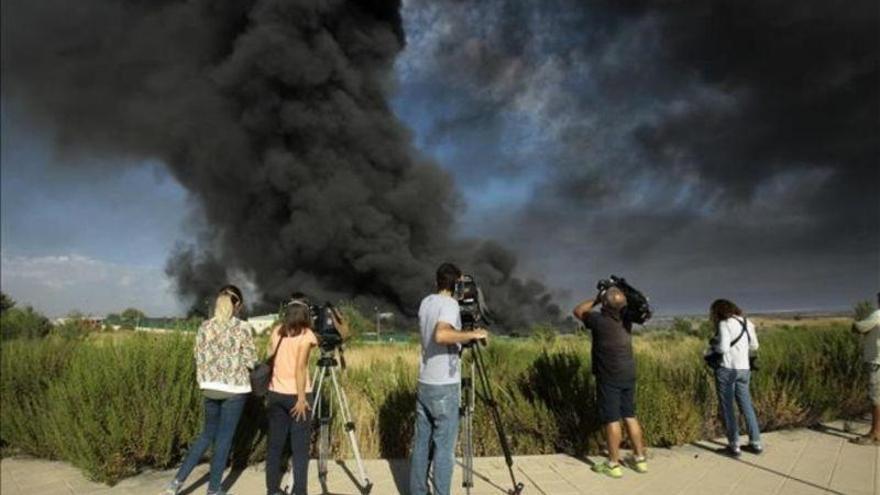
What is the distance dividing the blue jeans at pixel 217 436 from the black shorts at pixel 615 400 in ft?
9.60

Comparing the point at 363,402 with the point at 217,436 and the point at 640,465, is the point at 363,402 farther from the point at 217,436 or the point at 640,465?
the point at 640,465

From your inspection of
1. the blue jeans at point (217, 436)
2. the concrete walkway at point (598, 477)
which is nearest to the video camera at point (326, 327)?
the blue jeans at point (217, 436)

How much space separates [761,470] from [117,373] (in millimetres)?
5857

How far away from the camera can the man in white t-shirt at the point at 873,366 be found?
5.68 metres

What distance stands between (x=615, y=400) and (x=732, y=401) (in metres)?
1.49

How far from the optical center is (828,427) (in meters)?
6.59

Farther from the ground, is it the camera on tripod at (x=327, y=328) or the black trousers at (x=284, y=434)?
the camera on tripod at (x=327, y=328)

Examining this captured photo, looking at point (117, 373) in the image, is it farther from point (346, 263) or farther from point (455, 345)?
point (346, 263)

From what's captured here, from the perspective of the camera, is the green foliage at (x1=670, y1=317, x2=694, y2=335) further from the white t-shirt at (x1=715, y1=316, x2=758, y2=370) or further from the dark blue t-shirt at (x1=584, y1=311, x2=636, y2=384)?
the dark blue t-shirt at (x1=584, y1=311, x2=636, y2=384)

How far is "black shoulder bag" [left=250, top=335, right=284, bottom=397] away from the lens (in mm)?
3971

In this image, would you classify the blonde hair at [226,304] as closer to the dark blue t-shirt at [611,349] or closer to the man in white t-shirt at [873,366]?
the dark blue t-shirt at [611,349]

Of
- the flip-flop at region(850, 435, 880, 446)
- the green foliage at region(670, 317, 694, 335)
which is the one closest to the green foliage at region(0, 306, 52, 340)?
the flip-flop at region(850, 435, 880, 446)

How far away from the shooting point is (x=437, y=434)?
11.9ft

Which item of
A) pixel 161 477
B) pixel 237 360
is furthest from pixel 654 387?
pixel 161 477
